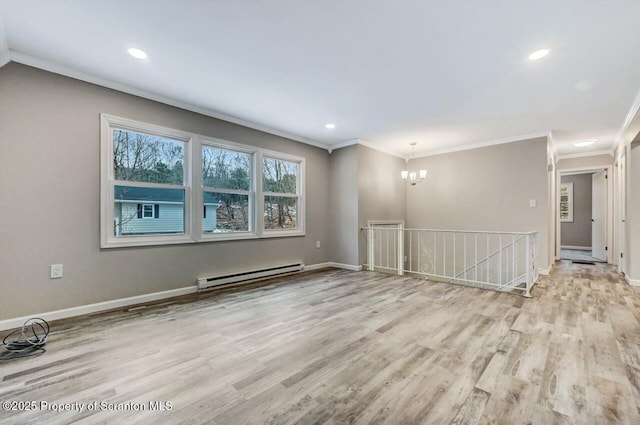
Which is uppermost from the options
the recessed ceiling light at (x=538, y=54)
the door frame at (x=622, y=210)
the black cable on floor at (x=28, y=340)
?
the recessed ceiling light at (x=538, y=54)

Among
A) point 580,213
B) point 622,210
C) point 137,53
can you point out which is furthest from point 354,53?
point 580,213

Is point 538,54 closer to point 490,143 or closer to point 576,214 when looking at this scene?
point 490,143

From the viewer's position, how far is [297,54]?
258 centimetres

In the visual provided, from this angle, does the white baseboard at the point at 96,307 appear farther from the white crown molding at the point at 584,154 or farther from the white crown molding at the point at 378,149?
the white crown molding at the point at 584,154

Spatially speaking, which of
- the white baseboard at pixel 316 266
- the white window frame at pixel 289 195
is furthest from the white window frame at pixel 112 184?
the white baseboard at pixel 316 266

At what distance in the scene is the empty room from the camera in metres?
1.72

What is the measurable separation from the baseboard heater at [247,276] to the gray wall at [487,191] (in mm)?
3205

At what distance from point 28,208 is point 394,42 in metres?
3.74

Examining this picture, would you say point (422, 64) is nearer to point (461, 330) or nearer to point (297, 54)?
point (297, 54)

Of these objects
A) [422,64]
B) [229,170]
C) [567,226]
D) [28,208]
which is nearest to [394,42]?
[422,64]

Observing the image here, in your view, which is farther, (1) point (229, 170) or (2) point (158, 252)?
(1) point (229, 170)

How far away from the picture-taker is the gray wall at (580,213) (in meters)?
8.52

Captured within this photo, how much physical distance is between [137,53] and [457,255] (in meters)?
6.15

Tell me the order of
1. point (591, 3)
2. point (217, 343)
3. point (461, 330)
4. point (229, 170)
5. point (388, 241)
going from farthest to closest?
point (388, 241)
point (229, 170)
point (461, 330)
point (217, 343)
point (591, 3)
